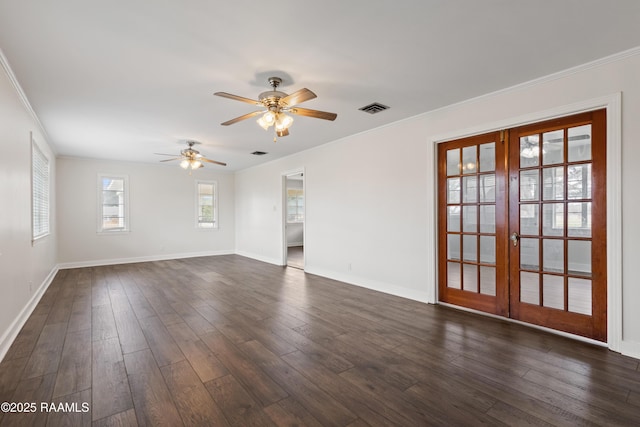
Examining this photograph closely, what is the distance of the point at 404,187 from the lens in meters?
4.43

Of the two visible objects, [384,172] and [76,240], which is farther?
[76,240]

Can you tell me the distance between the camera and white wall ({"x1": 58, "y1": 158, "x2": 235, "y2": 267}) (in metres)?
7.01

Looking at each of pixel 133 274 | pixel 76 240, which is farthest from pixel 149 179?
pixel 133 274

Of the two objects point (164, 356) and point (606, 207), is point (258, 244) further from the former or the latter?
point (606, 207)

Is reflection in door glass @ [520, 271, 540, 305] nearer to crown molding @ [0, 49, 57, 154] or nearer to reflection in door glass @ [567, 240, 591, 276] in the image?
reflection in door glass @ [567, 240, 591, 276]

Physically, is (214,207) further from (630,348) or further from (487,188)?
(630,348)

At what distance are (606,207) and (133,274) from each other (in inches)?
295

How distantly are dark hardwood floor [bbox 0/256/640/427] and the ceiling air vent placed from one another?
2.61 m

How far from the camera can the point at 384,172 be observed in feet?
15.5

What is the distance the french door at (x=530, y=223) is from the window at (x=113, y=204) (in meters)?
7.52

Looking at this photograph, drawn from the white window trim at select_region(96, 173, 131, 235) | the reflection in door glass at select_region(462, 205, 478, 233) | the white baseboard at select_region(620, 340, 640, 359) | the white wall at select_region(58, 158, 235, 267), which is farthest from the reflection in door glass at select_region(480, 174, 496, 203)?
the white window trim at select_region(96, 173, 131, 235)

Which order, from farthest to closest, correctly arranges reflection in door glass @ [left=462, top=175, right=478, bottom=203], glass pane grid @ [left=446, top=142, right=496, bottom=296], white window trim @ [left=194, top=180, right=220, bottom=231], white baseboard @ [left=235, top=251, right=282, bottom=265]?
white window trim @ [left=194, top=180, right=220, bottom=231]
white baseboard @ [left=235, top=251, right=282, bottom=265]
reflection in door glass @ [left=462, top=175, right=478, bottom=203]
glass pane grid @ [left=446, top=142, right=496, bottom=296]

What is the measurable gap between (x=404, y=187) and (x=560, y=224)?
6.17 ft

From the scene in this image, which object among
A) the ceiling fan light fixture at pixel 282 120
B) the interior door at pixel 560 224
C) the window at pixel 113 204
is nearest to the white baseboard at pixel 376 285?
the interior door at pixel 560 224
